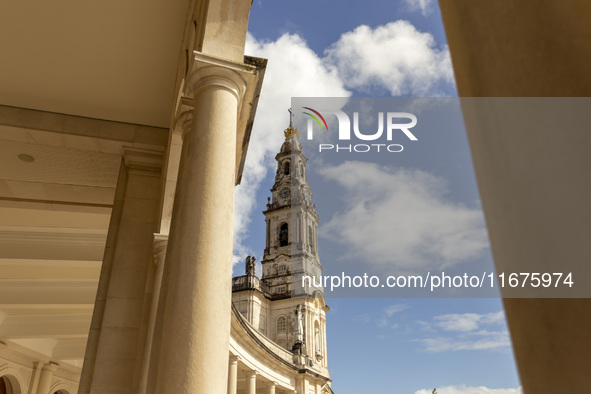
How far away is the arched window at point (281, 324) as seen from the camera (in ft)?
413

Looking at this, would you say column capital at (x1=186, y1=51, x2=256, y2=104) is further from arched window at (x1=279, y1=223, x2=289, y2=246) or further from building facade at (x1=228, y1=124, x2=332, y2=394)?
arched window at (x1=279, y1=223, x2=289, y2=246)

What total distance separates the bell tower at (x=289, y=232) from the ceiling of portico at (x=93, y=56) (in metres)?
116

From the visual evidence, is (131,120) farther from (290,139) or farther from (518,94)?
(290,139)

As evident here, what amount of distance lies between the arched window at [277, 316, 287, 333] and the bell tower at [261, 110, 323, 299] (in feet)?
24.9

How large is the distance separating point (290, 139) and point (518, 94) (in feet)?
543

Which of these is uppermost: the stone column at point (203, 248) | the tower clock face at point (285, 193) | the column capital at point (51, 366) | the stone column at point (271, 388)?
the tower clock face at point (285, 193)

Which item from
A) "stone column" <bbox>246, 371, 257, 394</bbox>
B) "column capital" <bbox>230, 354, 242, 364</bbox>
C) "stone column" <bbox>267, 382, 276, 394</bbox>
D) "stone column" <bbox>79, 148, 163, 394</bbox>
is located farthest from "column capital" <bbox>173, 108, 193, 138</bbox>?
"stone column" <bbox>267, 382, 276, 394</bbox>

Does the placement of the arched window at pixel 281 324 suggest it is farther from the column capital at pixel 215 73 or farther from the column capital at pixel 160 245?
the column capital at pixel 215 73

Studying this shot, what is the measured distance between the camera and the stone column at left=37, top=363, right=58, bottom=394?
47153 millimetres

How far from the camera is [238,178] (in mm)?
20203

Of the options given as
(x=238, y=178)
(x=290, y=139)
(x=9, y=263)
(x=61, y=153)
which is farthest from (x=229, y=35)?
(x=290, y=139)

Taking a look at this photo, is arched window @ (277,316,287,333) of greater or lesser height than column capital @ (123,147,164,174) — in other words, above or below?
above

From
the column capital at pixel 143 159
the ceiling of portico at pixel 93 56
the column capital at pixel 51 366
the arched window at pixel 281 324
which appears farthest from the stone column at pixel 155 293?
the arched window at pixel 281 324

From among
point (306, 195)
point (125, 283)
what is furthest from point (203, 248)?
point (306, 195)
